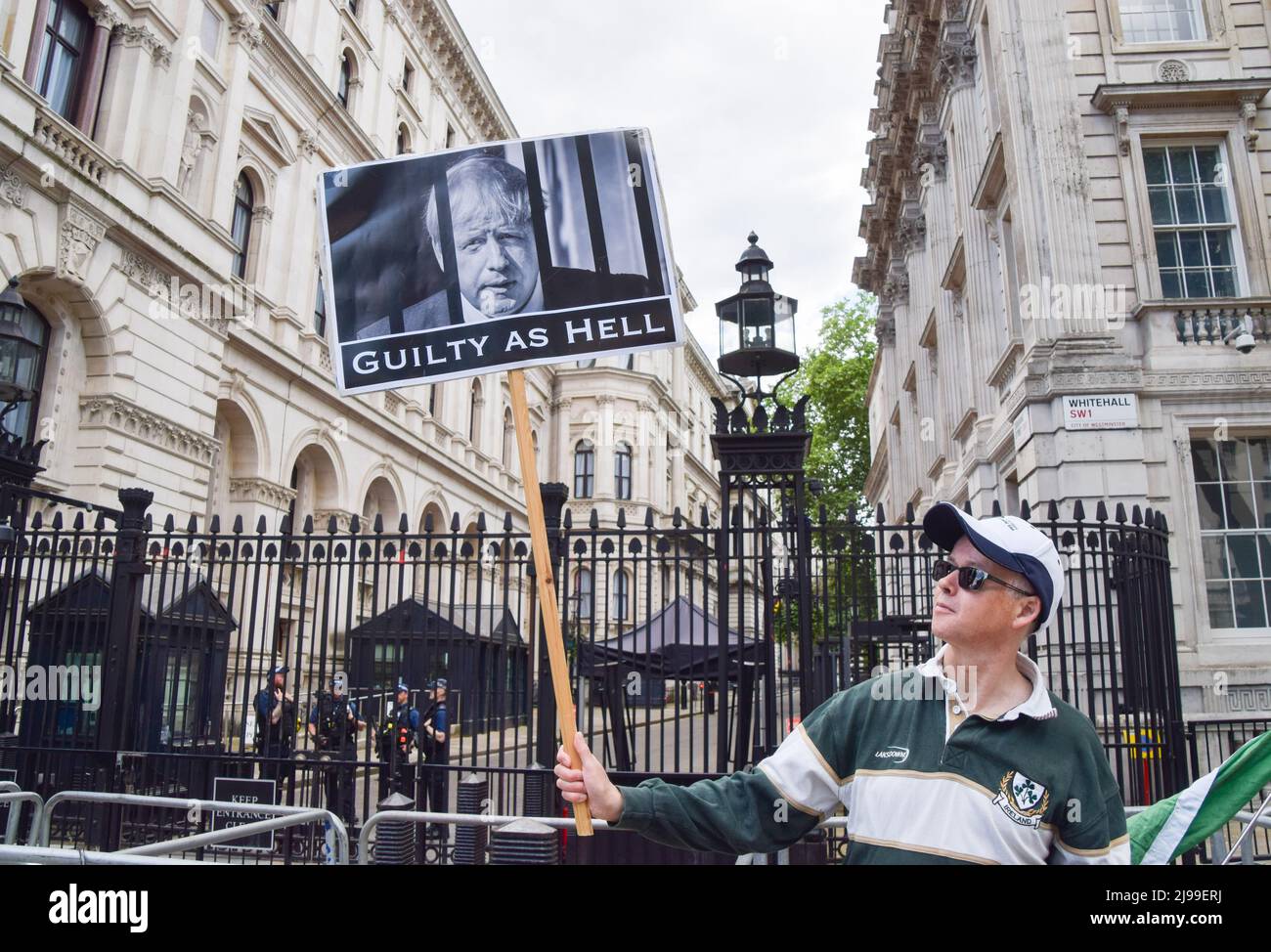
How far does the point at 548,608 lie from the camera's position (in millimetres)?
2531

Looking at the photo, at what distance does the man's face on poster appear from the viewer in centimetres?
340

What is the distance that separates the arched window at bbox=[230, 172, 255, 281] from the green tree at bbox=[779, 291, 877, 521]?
31769 millimetres

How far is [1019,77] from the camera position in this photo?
14.3 metres

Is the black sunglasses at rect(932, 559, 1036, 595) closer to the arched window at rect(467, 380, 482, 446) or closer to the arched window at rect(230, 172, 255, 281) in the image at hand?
the arched window at rect(230, 172, 255, 281)

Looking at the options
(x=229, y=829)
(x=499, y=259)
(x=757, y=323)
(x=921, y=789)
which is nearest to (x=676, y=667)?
(x=757, y=323)

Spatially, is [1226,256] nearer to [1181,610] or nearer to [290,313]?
[1181,610]

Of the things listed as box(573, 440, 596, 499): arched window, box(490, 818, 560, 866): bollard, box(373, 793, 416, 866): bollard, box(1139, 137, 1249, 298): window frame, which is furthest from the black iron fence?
box(573, 440, 596, 499): arched window

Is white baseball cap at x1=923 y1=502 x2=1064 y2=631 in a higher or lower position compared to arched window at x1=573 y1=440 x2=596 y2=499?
lower

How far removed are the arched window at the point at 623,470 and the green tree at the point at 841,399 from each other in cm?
914

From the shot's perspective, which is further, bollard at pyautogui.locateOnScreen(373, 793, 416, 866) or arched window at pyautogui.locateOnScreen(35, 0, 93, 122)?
arched window at pyautogui.locateOnScreen(35, 0, 93, 122)

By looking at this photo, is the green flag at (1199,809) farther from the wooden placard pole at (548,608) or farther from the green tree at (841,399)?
the green tree at (841,399)

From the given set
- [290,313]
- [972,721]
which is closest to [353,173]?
[972,721]

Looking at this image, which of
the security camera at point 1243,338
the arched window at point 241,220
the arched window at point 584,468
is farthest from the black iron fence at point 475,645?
the arched window at point 584,468
